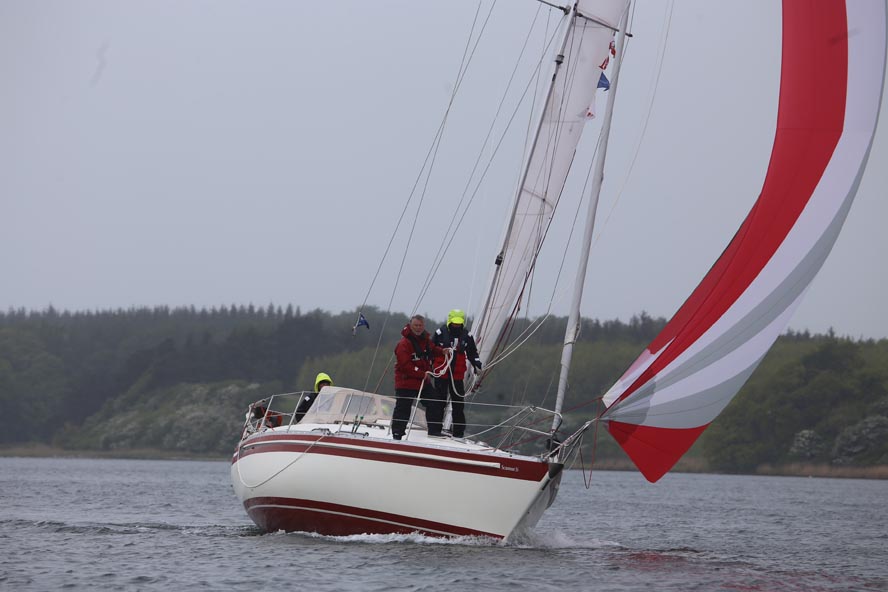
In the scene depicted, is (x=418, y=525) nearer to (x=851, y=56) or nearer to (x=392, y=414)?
(x=392, y=414)

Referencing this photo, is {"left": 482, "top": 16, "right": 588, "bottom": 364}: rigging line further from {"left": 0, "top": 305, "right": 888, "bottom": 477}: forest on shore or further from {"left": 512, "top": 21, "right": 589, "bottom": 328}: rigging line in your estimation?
{"left": 0, "top": 305, "right": 888, "bottom": 477}: forest on shore

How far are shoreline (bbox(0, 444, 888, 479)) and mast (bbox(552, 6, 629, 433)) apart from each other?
5868 cm

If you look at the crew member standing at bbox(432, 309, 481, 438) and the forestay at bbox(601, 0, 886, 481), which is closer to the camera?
the forestay at bbox(601, 0, 886, 481)

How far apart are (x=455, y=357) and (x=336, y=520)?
100 inches

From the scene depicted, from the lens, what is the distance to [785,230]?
14.2m

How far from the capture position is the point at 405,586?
41.1ft

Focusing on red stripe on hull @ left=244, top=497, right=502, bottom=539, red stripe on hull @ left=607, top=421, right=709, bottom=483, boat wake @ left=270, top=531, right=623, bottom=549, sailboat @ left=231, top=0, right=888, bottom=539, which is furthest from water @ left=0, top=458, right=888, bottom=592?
red stripe on hull @ left=607, top=421, right=709, bottom=483

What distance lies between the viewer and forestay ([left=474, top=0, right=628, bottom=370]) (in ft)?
56.6

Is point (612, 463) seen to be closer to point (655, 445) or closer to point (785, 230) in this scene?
point (655, 445)

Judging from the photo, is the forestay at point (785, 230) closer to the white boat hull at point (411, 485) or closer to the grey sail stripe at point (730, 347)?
the grey sail stripe at point (730, 347)

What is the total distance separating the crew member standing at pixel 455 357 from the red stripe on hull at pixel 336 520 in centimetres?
157

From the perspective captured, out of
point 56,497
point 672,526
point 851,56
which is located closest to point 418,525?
point 851,56

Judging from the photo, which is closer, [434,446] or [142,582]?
[142,582]

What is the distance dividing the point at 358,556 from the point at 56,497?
60.4 ft
